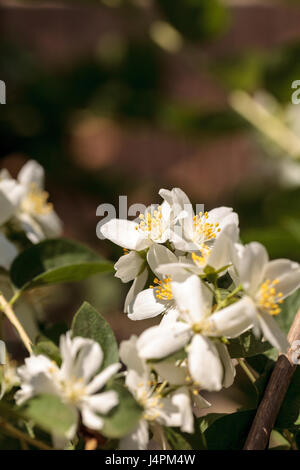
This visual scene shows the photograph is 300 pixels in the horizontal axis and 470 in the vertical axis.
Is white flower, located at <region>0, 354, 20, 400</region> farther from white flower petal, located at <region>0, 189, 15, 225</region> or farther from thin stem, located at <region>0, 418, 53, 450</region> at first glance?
white flower petal, located at <region>0, 189, 15, 225</region>

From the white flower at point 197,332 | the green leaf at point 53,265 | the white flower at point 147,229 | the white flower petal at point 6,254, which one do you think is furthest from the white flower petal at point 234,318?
the white flower petal at point 6,254

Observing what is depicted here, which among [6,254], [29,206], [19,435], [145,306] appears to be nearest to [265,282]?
[145,306]

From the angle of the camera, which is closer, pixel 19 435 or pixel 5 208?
pixel 19 435

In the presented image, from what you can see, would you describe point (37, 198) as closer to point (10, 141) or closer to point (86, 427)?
point (86, 427)

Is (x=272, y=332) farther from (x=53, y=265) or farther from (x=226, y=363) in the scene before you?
(x=53, y=265)

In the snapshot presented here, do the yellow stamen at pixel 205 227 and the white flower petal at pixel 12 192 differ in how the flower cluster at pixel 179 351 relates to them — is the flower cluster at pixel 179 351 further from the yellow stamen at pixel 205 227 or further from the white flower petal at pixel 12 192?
the white flower petal at pixel 12 192
